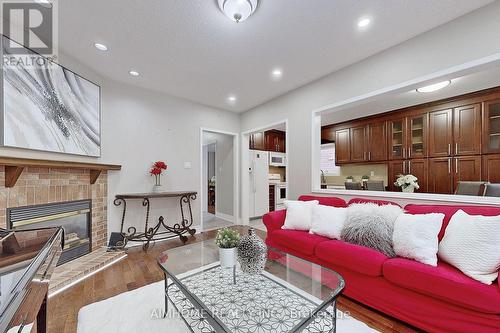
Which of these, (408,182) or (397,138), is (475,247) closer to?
(408,182)

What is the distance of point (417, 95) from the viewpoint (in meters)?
3.86

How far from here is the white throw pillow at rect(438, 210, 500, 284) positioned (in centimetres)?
138

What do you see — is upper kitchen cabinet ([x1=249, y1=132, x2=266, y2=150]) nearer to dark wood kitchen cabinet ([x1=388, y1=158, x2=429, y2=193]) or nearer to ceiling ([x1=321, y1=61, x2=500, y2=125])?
ceiling ([x1=321, y1=61, x2=500, y2=125])

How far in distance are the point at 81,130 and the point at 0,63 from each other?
3.25 feet

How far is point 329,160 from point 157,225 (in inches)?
200

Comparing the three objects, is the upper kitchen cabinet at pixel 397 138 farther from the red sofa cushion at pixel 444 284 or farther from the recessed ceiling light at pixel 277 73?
the red sofa cushion at pixel 444 284

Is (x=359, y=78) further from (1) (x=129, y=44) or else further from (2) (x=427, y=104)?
(1) (x=129, y=44)

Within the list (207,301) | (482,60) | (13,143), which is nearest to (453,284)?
(207,301)

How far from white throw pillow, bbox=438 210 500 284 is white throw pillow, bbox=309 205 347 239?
830 millimetres

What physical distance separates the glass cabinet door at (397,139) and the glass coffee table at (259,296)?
4.17 meters

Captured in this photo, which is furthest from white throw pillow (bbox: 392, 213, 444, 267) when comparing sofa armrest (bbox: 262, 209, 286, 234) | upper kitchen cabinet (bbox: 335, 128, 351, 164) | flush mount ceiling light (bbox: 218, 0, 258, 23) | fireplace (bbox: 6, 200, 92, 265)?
upper kitchen cabinet (bbox: 335, 128, 351, 164)

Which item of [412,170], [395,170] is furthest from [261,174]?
[412,170]

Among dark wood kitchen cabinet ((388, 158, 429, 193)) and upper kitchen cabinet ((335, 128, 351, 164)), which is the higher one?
upper kitchen cabinet ((335, 128, 351, 164))

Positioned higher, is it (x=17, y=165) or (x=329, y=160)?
(x=329, y=160)
